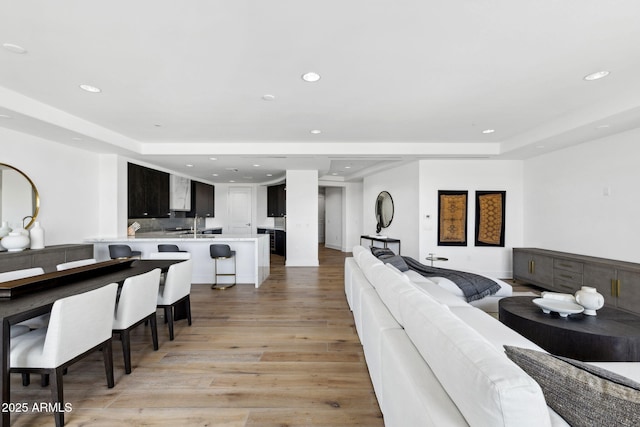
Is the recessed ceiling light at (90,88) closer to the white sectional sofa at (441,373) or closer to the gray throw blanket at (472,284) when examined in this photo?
the white sectional sofa at (441,373)

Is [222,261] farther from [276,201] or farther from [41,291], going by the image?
[276,201]

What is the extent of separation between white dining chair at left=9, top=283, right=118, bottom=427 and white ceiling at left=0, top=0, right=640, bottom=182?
1.89m

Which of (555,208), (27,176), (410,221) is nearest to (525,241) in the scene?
(555,208)

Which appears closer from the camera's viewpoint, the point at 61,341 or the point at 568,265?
the point at 61,341

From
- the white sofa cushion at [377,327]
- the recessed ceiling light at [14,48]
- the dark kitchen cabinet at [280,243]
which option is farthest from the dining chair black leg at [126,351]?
the dark kitchen cabinet at [280,243]

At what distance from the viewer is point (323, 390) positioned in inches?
82.6

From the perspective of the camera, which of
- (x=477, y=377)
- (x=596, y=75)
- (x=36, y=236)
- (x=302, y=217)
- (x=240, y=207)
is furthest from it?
(x=240, y=207)

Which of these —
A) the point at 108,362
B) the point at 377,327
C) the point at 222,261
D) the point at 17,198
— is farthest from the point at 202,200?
the point at 377,327

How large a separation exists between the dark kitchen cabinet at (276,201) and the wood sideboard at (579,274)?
19.6 feet

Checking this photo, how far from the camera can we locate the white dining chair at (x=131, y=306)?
7.52ft

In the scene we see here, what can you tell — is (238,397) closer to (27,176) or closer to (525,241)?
(27,176)

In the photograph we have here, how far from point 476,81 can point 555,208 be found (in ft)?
12.1

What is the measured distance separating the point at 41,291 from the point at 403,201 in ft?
20.2

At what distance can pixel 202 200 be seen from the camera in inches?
351
